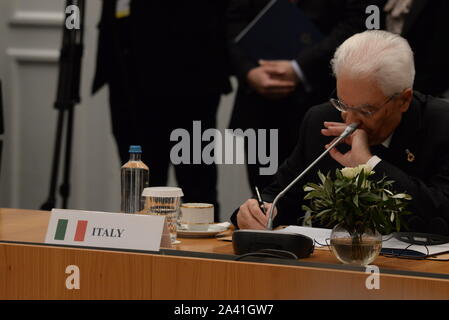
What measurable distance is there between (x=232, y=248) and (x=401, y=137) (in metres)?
0.61

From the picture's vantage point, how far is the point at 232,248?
179 cm

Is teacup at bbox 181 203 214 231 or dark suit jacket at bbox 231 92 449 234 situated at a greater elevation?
dark suit jacket at bbox 231 92 449 234

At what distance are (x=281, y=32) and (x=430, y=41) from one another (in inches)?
21.3

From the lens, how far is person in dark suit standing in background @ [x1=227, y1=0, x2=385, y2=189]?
2.96 m

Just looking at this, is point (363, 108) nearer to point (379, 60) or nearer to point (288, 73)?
point (379, 60)

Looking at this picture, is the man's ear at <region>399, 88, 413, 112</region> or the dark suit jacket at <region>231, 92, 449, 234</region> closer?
the dark suit jacket at <region>231, 92, 449, 234</region>

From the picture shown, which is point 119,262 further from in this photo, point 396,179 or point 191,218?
point 396,179

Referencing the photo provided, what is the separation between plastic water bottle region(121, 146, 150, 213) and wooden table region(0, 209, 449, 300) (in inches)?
12.4

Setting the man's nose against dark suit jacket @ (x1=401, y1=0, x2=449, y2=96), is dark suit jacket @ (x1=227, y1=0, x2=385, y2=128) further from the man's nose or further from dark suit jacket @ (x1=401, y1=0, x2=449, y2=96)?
the man's nose

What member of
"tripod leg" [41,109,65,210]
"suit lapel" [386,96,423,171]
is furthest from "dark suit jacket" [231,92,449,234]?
"tripod leg" [41,109,65,210]

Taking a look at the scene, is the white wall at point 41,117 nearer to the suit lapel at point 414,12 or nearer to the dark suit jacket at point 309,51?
the dark suit jacket at point 309,51

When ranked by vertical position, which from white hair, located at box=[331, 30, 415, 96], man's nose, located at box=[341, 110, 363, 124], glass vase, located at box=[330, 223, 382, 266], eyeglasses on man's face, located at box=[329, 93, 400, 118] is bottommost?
glass vase, located at box=[330, 223, 382, 266]

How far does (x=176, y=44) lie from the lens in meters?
3.40
